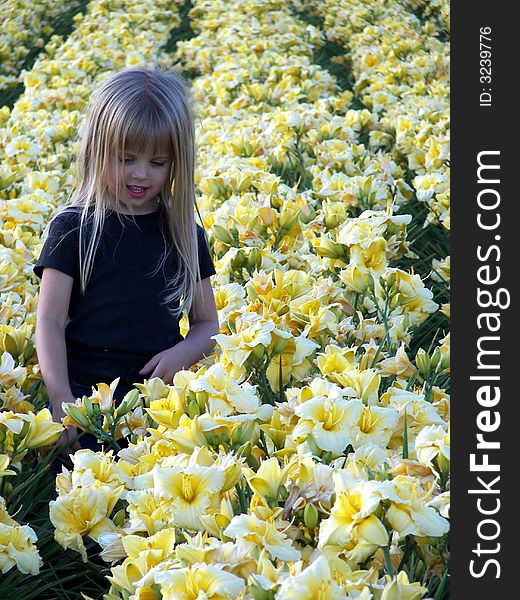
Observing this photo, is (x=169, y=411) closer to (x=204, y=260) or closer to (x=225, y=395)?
(x=225, y=395)

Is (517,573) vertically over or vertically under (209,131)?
under

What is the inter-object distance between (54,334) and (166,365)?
0.29 metres

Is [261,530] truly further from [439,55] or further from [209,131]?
[439,55]

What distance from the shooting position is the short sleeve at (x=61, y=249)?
2352 mm

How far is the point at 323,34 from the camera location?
8.13 m

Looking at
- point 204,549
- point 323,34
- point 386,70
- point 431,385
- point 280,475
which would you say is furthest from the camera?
point 323,34

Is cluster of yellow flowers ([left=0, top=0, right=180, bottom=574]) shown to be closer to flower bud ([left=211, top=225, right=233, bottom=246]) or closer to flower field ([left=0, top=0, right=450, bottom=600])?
flower field ([left=0, top=0, right=450, bottom=600])

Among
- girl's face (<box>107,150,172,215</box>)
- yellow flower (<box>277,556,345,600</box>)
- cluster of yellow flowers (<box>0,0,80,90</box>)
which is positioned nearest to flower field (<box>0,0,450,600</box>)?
yellow flower (<box>277,556,345,600</box>)

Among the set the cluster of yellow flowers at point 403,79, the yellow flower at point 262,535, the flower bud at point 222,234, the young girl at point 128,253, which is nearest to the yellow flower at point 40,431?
the young girl at point 128,253

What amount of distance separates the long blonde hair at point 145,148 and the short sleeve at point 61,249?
0.07ft

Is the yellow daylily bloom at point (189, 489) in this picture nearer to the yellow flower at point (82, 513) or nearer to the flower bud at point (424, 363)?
the yellow flower at point (82, 513)

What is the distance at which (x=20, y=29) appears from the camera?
8.63 meters

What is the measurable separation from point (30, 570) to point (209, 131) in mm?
3582

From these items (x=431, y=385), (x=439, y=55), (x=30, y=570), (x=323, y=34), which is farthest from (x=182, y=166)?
(x=323, y=34)
